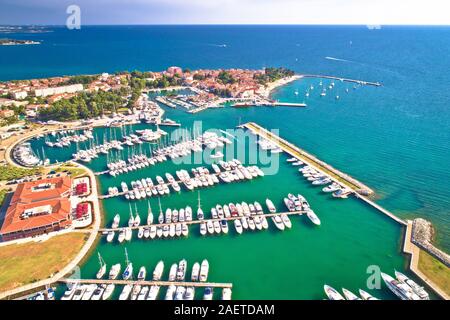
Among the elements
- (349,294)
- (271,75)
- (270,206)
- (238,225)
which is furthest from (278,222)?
(271,75)

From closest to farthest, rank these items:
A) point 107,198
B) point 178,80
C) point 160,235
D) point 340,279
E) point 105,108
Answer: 1. point 340,279
2. point 160,235
3. point 107,198
4. point 105,108
5. point 178,80

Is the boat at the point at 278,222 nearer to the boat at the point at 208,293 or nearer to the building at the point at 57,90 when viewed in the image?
the boat at the point at 208,293

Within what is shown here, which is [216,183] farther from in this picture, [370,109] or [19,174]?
[370,109]

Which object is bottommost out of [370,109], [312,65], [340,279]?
[340,279]

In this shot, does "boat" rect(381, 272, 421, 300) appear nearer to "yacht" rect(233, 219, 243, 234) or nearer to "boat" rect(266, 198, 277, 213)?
"boat" rect(266, 198, 277, 213)

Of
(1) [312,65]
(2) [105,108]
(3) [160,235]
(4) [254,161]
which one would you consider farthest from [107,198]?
Result: (1) [312,65]

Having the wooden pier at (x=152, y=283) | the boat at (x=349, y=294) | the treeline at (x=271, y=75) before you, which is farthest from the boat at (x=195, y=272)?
the treeline at (x=271, y=75)

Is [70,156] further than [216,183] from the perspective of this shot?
Yes
